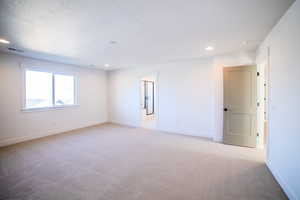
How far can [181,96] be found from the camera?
16.9 ft

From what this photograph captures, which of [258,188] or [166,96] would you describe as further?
[166,96]

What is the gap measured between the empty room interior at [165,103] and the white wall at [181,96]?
34mm

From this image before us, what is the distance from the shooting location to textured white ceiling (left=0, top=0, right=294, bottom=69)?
6.16 ft

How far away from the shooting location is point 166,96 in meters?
5.46

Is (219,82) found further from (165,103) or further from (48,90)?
(48,90)

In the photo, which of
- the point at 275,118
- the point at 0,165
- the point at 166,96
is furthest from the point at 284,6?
the point at 0,165

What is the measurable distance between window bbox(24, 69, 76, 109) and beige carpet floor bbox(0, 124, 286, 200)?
137 cm

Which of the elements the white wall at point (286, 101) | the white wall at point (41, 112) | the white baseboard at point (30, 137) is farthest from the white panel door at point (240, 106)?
the white baseboard at point (30, 137)

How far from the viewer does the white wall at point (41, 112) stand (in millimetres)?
4078

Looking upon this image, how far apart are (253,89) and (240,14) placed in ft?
7.75

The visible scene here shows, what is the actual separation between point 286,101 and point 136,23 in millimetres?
2528

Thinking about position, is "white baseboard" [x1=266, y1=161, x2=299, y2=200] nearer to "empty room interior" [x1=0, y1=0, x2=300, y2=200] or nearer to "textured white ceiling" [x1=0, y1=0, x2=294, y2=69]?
"empty room interior" [x1=0, y1=0, x2=300, y2=200]

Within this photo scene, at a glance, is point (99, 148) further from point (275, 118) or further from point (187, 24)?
point (275, 118)

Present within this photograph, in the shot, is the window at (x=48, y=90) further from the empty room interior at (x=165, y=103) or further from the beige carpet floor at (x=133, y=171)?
the beige carpet floor at (x=133, y=171)
